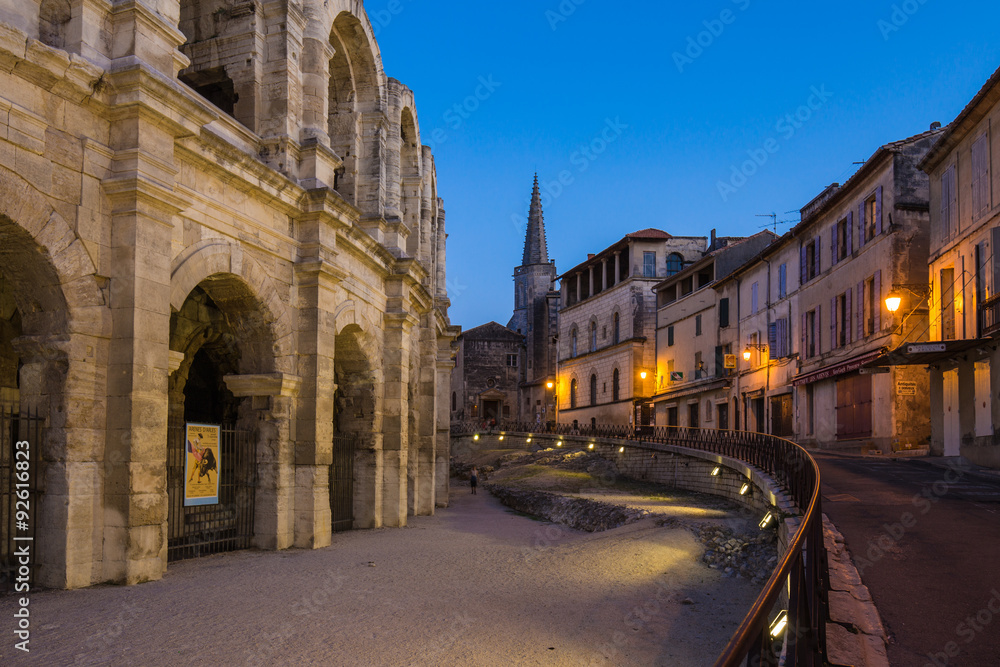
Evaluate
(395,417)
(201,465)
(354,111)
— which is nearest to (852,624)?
(201,465)

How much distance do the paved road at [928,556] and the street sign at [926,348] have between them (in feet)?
12.7

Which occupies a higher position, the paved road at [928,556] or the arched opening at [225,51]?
the arched opening at [225,51]

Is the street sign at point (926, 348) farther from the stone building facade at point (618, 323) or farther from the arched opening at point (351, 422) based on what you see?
the stone building facade at point (618, 323)

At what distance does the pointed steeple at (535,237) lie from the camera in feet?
261

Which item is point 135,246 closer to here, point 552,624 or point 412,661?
point 412,661

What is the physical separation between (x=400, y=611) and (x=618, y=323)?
41.7 meters

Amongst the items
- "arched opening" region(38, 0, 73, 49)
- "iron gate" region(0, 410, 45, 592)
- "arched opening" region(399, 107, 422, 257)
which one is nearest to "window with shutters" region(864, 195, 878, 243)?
"arched opening" region(399, 107, 422, 257)

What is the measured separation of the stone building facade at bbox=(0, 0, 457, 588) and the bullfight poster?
0.35 meters

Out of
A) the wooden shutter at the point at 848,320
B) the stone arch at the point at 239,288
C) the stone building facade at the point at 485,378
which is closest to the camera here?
the stone arch at the point at 239,288

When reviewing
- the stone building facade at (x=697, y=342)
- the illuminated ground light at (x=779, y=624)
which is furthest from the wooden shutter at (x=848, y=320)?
the illuminated ground light at (x=779, y=624)

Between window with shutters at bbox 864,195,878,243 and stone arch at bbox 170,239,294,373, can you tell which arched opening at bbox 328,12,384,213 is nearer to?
stone arch at bbox 170,239,294,373

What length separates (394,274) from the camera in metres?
17.3

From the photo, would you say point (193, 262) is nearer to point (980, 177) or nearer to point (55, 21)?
point (55, 21)

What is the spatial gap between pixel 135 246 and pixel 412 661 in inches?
216
